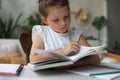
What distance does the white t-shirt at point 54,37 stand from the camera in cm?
110

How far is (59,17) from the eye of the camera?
1032 mm

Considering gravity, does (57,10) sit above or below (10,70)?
above

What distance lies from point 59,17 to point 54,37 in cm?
12

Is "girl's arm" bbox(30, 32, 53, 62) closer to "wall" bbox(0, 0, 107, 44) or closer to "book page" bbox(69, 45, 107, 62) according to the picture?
"book page" bbox(69, 45, 107, 62)

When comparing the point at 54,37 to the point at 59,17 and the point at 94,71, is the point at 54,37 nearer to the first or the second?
the point at 59,17

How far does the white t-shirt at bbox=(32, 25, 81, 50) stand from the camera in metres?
1.10

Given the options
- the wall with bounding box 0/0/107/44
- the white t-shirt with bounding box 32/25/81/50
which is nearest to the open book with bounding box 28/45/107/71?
the white t-shirt with bounding box 32/25/81/50

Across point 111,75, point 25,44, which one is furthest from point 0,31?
point 111,75

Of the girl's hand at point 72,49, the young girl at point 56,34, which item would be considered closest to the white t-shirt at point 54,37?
the young girl at point 56,34

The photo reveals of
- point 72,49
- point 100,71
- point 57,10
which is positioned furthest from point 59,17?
point 100,71

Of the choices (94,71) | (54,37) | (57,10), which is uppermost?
(57,10)

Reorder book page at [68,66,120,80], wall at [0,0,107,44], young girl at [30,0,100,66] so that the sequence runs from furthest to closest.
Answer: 1. wall at [0,0,107,44]
2. young girl at [30,0,100,66]
3. book page at [68,66,120,80]

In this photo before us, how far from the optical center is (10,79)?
905mm

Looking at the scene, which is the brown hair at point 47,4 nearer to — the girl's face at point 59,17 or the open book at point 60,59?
the girl's face at point 59,17
